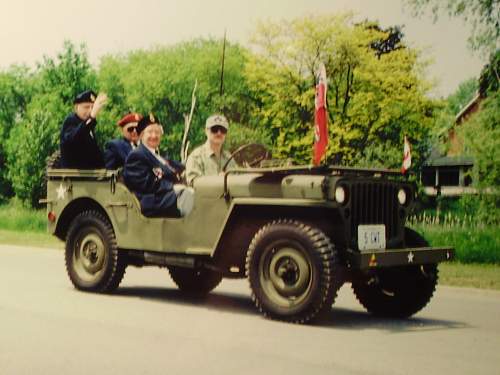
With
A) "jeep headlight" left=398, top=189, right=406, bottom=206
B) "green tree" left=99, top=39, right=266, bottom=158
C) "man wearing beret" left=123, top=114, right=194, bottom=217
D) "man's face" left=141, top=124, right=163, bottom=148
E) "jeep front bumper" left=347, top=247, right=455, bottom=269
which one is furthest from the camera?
"green tree" left=99, top=39, right=266, bottom=158

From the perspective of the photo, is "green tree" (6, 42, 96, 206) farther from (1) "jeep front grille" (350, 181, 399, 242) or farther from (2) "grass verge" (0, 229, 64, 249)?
(1) "jeep front grille" (350, 181, 399, 242)

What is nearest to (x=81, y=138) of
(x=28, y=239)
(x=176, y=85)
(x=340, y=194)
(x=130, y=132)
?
(x=130, y=132)

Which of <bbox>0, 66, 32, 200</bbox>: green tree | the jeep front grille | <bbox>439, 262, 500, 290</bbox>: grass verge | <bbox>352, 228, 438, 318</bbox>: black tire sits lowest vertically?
<bbox>439, 262, 500, 290</bbox>: grass verge

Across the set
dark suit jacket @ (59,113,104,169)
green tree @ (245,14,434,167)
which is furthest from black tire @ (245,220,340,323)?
green tree @ (245,14,434,167)

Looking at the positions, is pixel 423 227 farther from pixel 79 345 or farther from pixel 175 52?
pixel 175 52

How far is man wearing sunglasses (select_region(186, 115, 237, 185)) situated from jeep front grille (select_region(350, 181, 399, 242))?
5.42 ft

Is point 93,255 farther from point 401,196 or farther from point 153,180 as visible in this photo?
point 401,196

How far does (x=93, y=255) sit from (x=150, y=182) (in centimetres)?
108

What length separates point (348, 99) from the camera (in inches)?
1014

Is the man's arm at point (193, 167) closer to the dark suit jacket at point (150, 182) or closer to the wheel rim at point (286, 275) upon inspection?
the dark suit jacket at point (150, 182)

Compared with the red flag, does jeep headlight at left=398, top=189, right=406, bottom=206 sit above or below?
below

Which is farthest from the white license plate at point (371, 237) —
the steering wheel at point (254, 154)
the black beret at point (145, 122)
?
the black beret at point (145, 122)

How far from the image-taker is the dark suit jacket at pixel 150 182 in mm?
7461

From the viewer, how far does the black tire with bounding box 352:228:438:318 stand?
271 inches
